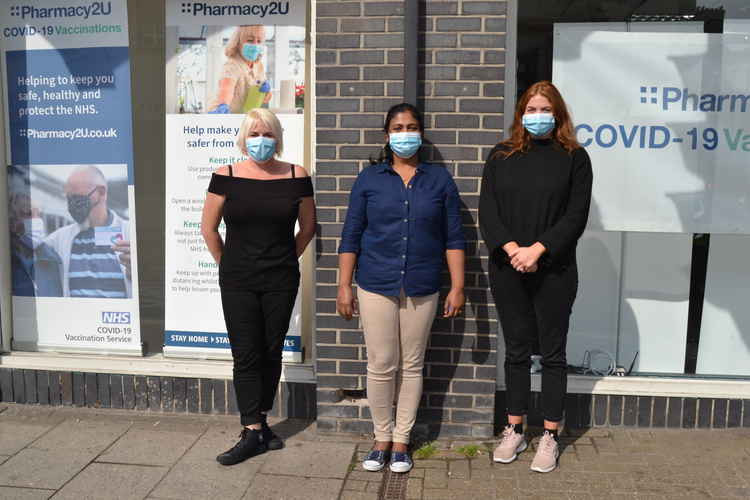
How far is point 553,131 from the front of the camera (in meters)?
3.58

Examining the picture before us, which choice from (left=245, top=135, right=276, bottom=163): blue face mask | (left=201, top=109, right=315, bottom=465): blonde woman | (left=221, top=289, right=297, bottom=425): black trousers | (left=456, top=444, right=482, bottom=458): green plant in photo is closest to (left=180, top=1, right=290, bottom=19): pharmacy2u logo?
(left=201, top=109, right=315, bottom=465): blonde woman

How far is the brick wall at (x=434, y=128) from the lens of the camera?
379 cm

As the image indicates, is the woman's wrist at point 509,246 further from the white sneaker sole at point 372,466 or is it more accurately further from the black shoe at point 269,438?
the black shoe at point 269,438

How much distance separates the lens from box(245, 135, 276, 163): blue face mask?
3561 millimetres

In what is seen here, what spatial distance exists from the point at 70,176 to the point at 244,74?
53.8 inches

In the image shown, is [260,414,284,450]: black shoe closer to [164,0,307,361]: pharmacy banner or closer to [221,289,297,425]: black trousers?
[221,289,297,425]: black trousers

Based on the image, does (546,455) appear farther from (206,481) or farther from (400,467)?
(206,481)

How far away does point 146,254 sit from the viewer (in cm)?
457

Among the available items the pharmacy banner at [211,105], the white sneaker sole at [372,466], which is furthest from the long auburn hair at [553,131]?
the white sneaker sole at [372,466]

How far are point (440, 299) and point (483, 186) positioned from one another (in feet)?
2.39

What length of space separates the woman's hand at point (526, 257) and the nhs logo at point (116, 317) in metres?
2.65

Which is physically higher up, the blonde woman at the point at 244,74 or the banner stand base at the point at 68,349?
the blonde woman at the point at 244,74

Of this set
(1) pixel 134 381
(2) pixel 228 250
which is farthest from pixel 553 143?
(1) pixel 134 381

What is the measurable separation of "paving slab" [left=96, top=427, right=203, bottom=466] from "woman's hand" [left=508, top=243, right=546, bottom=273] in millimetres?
2139
